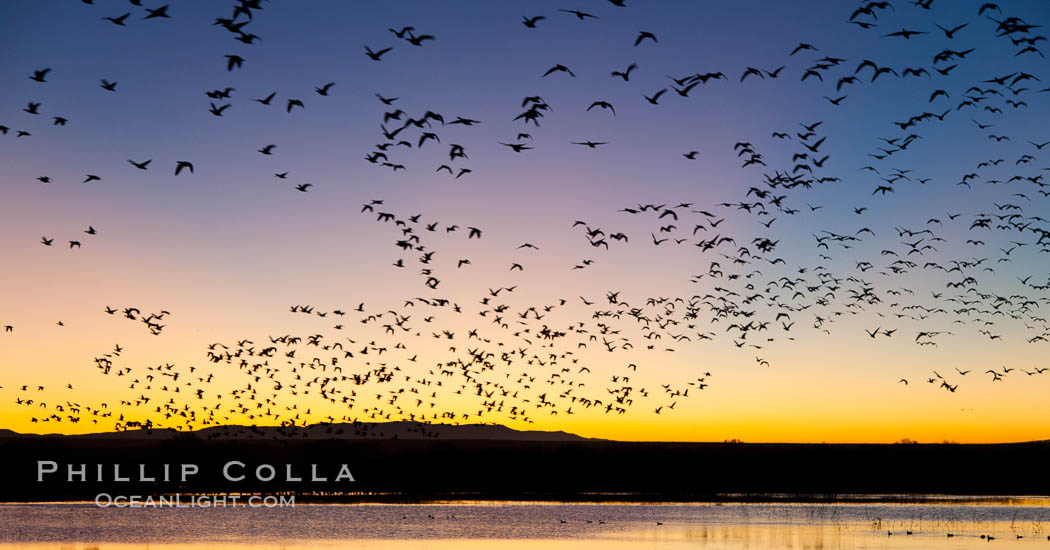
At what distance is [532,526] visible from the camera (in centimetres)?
5094

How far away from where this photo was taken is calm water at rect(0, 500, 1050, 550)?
4434 centimetres

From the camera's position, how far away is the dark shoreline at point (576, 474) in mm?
73250

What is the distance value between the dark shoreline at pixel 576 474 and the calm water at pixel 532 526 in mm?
7439

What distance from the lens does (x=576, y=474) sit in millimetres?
86812

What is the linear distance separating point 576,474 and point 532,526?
119 ft

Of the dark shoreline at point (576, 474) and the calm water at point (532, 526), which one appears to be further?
the dark shoreline at point (576, 474)

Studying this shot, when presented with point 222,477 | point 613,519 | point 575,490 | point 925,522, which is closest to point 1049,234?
point 925,522

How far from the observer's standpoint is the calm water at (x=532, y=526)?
4434 cm

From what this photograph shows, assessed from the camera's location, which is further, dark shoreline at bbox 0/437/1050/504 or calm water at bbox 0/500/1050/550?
dark shoreline at bbox 0/437/1050/504

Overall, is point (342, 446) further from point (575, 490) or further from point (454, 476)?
point (575, 490)

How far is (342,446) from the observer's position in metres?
129

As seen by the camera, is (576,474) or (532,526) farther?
(576,474)

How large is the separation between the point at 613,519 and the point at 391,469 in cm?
3592

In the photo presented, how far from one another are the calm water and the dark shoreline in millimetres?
7439
